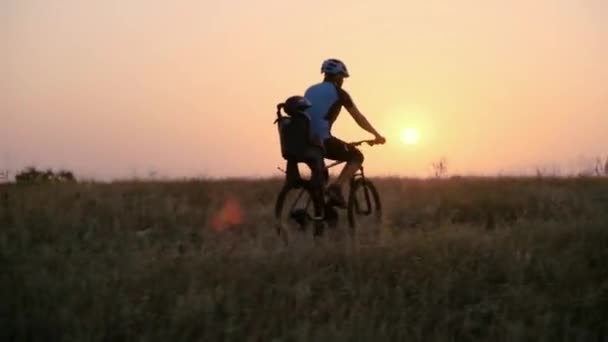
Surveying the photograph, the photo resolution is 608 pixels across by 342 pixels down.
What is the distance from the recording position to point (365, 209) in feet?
42.4

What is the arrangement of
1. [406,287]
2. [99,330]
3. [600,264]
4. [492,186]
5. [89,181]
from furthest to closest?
[89,181] → [492,186] → [600,264] → [406,287] → [99,330]

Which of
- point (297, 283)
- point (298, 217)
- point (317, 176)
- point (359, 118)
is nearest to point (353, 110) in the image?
point (359, 118)

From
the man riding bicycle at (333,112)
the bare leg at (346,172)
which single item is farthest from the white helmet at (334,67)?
the bare leg at (346,172)

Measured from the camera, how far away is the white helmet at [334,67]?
36.1 feet

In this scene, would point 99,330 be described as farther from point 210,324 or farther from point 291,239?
A: point 291,239

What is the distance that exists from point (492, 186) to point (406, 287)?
8484mm

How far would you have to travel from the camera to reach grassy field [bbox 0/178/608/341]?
712 cm

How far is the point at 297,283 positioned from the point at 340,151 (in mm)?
3564

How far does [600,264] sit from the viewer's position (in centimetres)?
892

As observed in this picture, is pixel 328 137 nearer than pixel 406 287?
No

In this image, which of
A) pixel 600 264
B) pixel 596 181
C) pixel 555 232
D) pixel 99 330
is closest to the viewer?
pixel 99 330

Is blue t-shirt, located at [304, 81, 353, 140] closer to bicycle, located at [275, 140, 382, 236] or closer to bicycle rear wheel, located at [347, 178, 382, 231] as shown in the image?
bicycle, located at [275, 140, 382, 236]

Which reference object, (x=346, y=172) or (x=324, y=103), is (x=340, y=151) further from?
(x=324, y=103)

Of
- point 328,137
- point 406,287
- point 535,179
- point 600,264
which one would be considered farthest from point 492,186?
point 406,287
